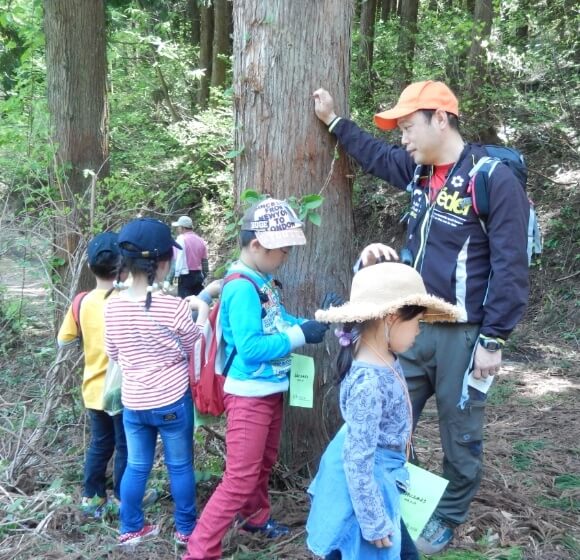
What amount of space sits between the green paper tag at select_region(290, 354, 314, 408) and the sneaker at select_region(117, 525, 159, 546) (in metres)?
1.10

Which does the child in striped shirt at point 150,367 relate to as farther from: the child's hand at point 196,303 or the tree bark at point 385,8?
the tree bark at point 385,8

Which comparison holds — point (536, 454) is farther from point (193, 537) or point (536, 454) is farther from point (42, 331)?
point (42, 331)

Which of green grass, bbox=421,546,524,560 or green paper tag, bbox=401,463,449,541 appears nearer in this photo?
green paper tag, bbox=401,463,449,541

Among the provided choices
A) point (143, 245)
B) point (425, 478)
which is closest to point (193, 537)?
point (425, 478)

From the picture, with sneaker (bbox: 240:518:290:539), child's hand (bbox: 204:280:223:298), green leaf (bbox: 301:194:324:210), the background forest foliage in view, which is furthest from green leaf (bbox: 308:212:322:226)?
sneaker (bbox: 240:518:290:539)

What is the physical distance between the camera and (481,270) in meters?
3.10

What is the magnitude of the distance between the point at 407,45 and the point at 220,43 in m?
5.92

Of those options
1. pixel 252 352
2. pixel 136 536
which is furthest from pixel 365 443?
pixel 136 536

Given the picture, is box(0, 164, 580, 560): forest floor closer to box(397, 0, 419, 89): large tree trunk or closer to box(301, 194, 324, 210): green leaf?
box(301, 194, 324, 210): green leaf

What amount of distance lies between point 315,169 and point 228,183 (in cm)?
1156

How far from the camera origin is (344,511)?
2354 millimetres

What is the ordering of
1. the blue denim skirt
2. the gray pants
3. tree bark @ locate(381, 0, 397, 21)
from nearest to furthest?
the blue denim skirt
the gray pants
tree bark @ locate(381, 0, 397, 21)

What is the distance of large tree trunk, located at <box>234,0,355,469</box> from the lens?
347 cm

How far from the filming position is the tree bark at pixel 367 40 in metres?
12.8
